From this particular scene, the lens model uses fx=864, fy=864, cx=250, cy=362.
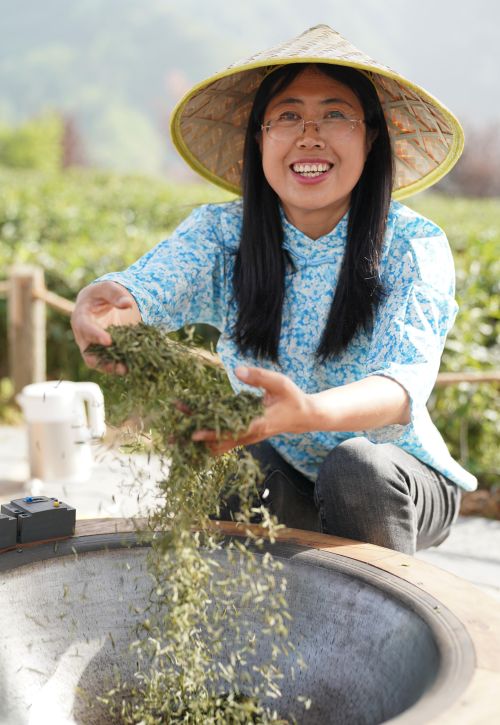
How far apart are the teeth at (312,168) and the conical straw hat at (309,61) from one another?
0.24 m

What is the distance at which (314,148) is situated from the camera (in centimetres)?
205

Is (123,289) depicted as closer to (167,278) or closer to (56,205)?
(167,278)

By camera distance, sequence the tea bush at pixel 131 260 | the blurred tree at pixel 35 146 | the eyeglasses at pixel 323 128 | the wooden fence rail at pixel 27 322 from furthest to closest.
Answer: the blurred tree at pixel 35 146
the wooden fence rail at pixel 27 322
the tea bush at pixel 131 260
the eyeglasses at pixel 323 128

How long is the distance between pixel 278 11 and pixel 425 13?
2490 cm

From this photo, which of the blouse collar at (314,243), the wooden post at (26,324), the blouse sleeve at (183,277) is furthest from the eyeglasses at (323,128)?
the wooden post at (26,324)

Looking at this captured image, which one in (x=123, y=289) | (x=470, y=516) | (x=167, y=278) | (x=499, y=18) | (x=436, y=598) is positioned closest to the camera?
(x=436, y=598)

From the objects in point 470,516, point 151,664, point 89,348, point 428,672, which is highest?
point 89,348

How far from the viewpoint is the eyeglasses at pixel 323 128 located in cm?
206

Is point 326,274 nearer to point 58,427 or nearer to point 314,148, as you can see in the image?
point 314,148

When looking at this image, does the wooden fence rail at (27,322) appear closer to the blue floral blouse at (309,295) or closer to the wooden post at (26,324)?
the wooden post at (26,324)

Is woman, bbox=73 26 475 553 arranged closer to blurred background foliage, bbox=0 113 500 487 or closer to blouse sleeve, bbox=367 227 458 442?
blouse sleeve, bbox=367 227 458 442

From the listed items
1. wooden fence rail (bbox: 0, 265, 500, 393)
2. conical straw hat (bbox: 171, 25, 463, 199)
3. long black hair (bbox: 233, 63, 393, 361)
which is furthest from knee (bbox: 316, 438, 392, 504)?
wooden fence rail (bbox: 0, 265, 500, 393)

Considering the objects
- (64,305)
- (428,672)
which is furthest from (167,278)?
(64,305)

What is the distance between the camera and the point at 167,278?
212cm
